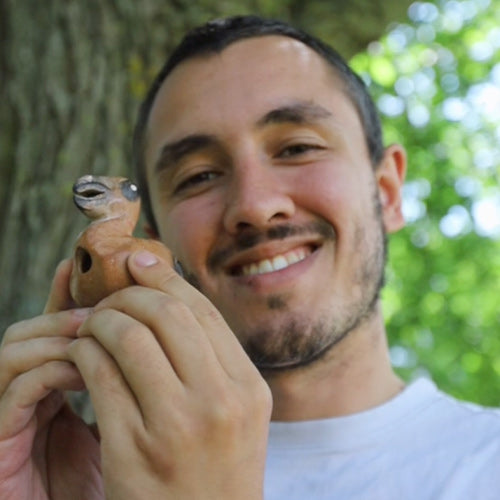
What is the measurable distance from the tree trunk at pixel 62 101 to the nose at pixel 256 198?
1035mm

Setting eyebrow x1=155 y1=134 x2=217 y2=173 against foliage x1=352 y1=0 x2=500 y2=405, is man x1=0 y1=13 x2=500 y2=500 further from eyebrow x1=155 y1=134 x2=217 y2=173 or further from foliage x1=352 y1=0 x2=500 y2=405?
foliage x1=352 y1=0 x2=500 y2=405

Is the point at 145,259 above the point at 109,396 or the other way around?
above

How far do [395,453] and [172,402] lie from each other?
99 cm

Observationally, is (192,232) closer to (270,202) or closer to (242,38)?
(270,202)

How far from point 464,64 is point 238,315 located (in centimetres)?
690

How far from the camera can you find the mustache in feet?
6.45

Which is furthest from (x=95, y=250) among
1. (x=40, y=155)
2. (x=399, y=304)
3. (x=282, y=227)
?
(x=399, y=304)

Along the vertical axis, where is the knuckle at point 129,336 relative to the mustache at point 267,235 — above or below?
above

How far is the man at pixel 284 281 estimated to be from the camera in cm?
156

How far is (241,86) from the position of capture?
7.04 ft

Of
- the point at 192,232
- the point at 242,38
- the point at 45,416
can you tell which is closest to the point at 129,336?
the point at 45,416

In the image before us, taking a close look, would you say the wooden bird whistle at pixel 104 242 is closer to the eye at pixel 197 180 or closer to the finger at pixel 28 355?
the finger at pixel 28 355

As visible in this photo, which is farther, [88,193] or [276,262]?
[276,262]

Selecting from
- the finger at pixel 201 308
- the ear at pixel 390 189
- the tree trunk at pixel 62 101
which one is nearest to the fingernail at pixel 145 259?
the finger at pixel 201 308
